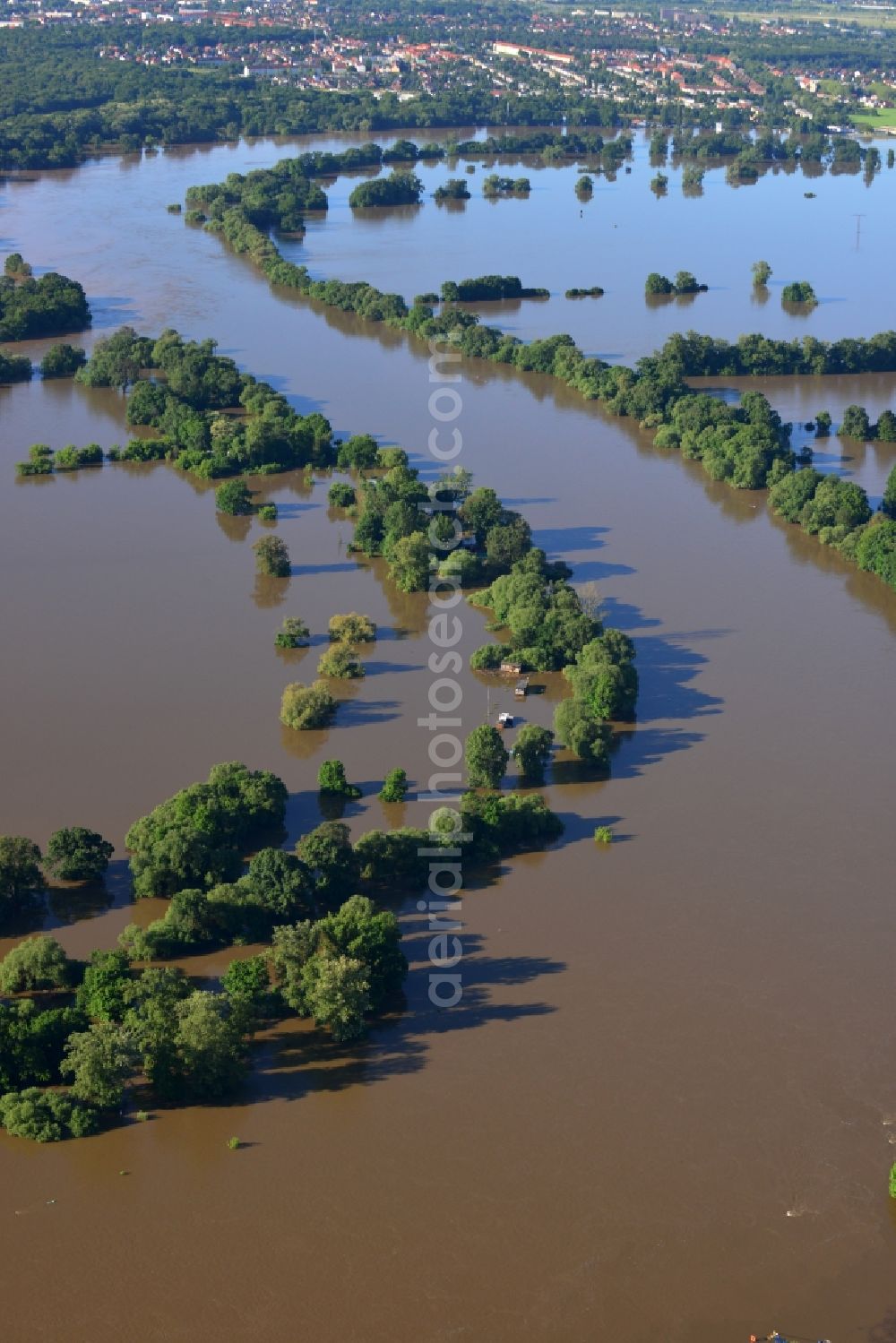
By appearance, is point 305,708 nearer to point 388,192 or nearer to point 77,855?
point 77,855

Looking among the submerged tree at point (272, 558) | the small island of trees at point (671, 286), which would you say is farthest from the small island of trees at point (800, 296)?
the submerged tree at point (272, 558)

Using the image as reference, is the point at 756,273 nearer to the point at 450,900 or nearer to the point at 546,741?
the point at 546,741

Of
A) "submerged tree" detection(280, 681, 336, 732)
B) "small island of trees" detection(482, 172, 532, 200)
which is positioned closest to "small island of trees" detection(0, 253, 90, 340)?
"submerged tree" detection(280, 681, 336, 732)

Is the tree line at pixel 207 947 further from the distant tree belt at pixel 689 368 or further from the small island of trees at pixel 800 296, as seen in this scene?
the small island of trees at pixel 800 296

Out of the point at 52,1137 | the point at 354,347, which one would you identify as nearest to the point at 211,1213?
the point at 52,1137

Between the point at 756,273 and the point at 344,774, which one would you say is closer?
the point at 344,774

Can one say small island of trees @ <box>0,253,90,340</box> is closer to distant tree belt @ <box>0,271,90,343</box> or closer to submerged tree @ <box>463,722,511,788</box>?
distant tree belt @ <box>0,271,90,343</box>

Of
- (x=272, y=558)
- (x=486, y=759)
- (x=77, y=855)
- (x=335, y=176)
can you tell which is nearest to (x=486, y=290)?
(x=272, y=558)
